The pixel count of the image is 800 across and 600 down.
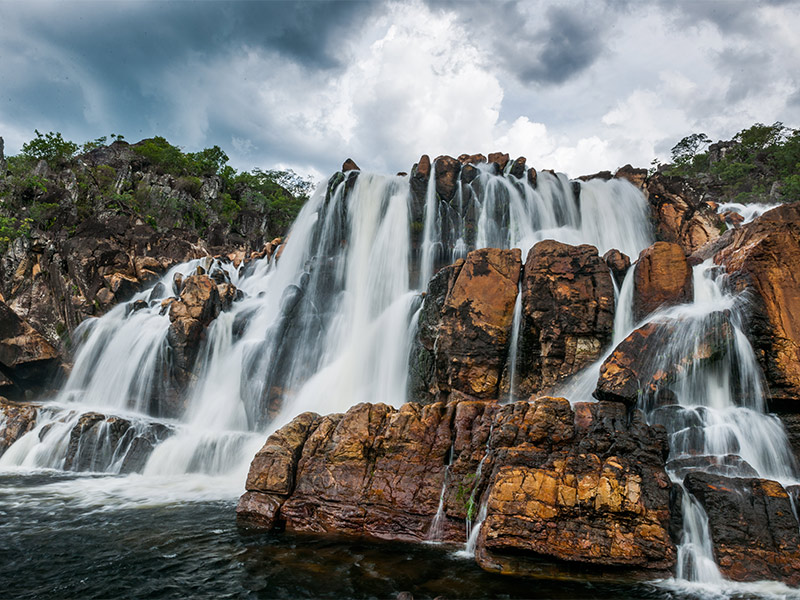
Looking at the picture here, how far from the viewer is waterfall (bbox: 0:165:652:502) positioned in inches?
591

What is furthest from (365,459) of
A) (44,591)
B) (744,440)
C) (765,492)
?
(744,440)

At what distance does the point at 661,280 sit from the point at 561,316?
2.98m

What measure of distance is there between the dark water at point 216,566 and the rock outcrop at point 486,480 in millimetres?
471

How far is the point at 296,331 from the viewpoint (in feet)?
62.6

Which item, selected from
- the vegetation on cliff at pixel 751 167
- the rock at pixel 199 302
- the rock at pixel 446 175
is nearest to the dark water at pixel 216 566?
the rock at pixel 199 302

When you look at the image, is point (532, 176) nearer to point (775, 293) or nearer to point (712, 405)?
point (775, 293)

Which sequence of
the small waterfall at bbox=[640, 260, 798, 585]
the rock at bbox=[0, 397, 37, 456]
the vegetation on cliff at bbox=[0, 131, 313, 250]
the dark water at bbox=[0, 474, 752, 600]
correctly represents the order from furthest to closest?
the vegetation on cliff at bbox=[0, 131, 313, 250]
the rock at bbox=[0, 397, 37, 456]
the small waterfall at bbox=[640, 260, 798, 585]
the dark water at bbox=[0, 474, 752, 600]

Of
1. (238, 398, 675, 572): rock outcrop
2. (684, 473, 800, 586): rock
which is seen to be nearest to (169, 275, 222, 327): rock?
(238, 398, 675, 572): rock outcrop

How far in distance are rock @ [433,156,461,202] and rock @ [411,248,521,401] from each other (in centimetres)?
1019

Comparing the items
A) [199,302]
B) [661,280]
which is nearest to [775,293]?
[661,280]

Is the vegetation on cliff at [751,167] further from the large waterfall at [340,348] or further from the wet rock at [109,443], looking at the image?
the wet rock at [109,443]

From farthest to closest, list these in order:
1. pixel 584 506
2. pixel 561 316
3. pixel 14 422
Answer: pixel 14 422, pixel 561 316, pixel 584 506

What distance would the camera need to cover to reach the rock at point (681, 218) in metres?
22.5

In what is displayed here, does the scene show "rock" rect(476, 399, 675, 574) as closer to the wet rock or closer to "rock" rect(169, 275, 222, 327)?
the wet rock
